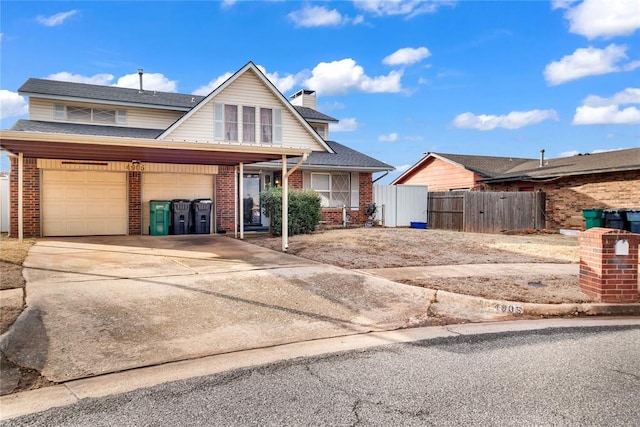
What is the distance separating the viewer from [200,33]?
15320 millimetres

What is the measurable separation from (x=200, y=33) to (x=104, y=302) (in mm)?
11958

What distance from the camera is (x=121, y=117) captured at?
18391mm

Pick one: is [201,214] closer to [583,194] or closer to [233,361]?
[233,361]

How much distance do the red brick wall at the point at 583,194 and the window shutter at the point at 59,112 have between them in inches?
823

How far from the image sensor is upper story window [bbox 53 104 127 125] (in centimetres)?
1756

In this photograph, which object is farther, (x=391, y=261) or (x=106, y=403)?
(x=391, y=261)

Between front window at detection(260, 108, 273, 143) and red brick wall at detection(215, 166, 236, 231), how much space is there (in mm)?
3083

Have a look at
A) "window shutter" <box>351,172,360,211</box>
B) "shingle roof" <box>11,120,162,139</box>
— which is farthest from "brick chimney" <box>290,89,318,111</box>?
"shingle roof" <box>11,120,162,139</box>

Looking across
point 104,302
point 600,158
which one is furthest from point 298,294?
point 600,158

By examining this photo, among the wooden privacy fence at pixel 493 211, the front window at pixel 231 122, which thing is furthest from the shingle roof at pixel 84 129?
the wooden privacy fence at pixel 493 211

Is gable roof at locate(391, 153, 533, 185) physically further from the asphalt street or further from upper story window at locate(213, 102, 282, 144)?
the asphalt street

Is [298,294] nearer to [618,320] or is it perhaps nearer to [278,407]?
[278,407]

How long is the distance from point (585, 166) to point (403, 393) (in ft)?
64.9

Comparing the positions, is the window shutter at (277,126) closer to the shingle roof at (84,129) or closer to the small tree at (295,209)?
the shingle roof at (84,129)
